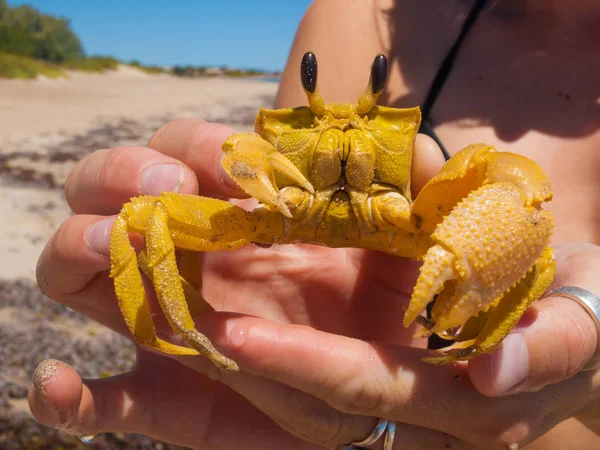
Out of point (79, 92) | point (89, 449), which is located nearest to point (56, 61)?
point (79, 92)

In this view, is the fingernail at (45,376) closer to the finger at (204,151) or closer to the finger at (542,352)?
the finger at (204,151)

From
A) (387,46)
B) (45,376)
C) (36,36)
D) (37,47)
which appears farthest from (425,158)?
(36,36)

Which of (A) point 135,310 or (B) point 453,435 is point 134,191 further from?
(B) point 453,435

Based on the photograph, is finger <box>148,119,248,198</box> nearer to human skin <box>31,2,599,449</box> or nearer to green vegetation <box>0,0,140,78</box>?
human skin <box>31,2,599,449</box>

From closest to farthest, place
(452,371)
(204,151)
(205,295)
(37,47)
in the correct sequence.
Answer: (452,371), (204,151), (205,295), (37,47)

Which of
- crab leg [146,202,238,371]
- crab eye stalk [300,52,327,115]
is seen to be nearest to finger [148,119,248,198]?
crab eye stalk [300,52,327,115]

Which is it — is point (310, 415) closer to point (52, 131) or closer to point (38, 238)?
point (38, 238)
